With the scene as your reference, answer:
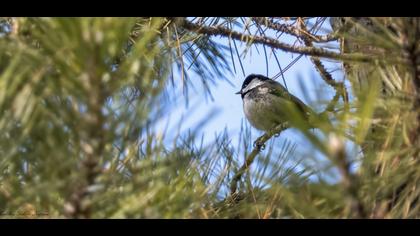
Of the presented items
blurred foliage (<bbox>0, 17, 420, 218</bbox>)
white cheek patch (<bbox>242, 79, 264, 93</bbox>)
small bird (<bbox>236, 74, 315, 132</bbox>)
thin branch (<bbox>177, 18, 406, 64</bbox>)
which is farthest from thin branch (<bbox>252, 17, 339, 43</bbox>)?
white cheek patch (<bbox>242, 79, 264, 93</bbox>)

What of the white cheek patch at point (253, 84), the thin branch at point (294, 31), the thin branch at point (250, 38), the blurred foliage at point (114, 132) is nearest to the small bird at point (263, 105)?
the white cheek patch at point (253, 84)

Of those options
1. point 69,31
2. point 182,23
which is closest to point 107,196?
point 69,31

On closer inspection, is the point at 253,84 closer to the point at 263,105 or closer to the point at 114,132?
the point at 263,105

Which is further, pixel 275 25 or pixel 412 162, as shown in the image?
pixel 275 25

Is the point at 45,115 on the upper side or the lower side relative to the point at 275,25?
lower

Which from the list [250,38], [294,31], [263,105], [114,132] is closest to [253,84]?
[263,105]

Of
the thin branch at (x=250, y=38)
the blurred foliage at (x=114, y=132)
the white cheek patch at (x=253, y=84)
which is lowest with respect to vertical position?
the blurred foliage at (x=114, y=132)

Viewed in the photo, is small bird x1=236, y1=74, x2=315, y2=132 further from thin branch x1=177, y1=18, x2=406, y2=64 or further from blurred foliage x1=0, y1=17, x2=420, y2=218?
blurred foliage x1=0, y1=17, x2=420, y2=218

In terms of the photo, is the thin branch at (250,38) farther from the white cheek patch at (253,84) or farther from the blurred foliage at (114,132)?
the white cheek patch at (253,84)
